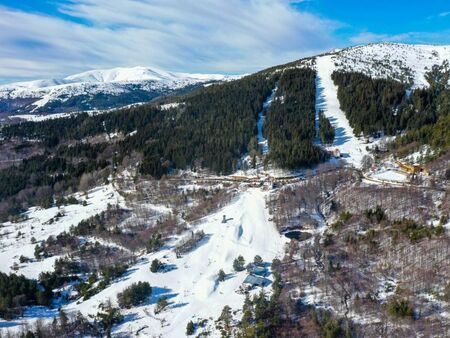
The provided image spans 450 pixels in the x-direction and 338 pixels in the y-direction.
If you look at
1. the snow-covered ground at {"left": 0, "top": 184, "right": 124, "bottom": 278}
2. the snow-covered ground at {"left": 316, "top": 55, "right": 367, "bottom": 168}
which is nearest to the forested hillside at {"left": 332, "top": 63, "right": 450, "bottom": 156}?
the snow-covered ground at {"left": 316, "top": 55, "right": 367, "bottom": 168}

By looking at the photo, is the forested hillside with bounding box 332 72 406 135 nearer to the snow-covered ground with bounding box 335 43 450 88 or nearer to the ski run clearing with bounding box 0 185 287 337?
the snow-covered ground with bounding box 335 43 450 88

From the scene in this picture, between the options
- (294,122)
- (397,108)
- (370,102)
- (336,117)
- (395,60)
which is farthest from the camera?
(395,60)

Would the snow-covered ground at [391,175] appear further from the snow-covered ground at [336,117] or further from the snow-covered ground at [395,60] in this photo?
the snow-covered ground at [395,60]

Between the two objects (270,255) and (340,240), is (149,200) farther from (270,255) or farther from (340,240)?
(340,240)

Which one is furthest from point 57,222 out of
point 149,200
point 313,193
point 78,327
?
point 313,193

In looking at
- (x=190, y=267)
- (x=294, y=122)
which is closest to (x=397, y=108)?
(x=294, y=122)

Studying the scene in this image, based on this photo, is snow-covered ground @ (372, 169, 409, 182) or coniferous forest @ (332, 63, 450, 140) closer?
snow-covered ground @ (372, 169, 409, 182)

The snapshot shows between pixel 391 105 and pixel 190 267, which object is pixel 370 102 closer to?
pixel 391 105
